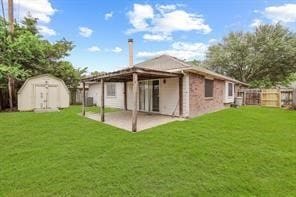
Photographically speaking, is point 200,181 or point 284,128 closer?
point 200,181

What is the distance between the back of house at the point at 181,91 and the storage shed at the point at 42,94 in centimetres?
A: 490

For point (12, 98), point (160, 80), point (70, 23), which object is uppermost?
point (70, 23)

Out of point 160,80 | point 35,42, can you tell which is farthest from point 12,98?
point 160,80

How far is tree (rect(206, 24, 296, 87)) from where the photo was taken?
26.8 m

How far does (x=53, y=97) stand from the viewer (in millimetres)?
18156

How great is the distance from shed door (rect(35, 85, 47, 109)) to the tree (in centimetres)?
2037

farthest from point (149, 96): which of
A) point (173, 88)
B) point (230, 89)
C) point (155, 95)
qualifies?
point (230, 89)

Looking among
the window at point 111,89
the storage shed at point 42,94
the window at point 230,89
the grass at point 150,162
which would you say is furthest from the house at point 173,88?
the storage shed at point 42,94

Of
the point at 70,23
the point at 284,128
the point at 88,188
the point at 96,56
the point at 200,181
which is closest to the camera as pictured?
the point at 88,188

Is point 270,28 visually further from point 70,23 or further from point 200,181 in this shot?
point 200,181

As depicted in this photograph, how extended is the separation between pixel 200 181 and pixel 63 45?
2070 cm

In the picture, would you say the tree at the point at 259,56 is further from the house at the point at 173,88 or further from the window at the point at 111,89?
Result: the window at the point at 111,89

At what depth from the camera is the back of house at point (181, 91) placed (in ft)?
40.1

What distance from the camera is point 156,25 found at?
2636cm
